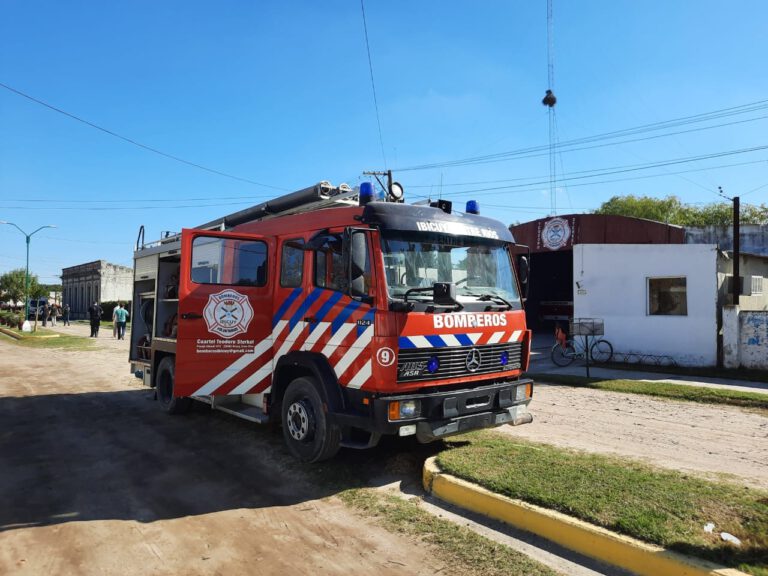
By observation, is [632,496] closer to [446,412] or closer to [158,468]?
[446,412]

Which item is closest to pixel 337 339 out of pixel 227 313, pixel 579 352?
pixel 227 313

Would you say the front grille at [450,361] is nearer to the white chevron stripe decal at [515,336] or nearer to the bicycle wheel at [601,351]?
the white chevron stripe decal at [515,336]

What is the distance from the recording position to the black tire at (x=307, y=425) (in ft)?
18.0

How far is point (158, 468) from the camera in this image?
5.88 meters

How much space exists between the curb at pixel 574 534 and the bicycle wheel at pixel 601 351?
11.2 m

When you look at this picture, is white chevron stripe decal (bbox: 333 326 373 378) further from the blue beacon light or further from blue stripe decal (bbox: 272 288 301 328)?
the blue beacon light

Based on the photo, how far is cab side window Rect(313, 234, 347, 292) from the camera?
5391mm

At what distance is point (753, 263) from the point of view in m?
17.3

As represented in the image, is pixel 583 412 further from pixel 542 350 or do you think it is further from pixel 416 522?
pixel 542 350

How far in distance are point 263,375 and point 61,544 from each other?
9.16ft

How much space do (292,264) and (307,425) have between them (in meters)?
1.89

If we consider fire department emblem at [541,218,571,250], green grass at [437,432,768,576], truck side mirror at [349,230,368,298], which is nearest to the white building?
fire department emblem at [541,218,571,250]

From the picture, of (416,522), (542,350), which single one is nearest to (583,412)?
(416,522)

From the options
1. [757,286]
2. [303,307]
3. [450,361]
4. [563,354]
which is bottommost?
[563,354]
